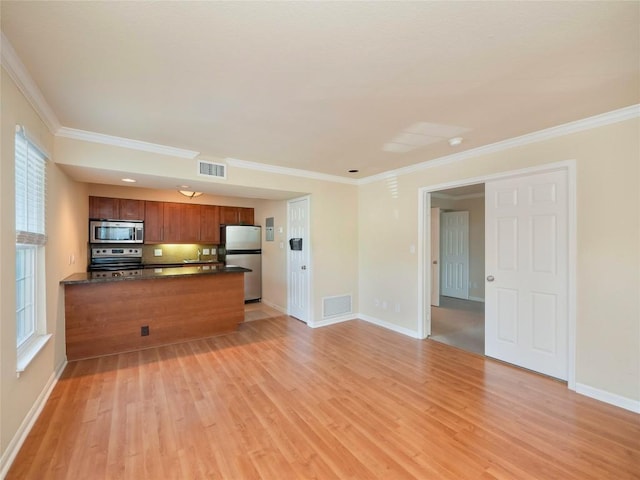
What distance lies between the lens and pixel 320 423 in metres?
2.19

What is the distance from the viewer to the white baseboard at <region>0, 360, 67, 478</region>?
1.72 m

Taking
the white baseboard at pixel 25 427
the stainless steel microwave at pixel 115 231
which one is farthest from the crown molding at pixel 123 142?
the stainless steel microwave at pixel 115 231

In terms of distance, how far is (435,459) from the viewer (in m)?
1.83

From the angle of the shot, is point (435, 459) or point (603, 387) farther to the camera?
point (603, 387)

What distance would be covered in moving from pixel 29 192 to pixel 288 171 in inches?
109

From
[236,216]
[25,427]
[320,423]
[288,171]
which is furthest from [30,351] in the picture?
[236,216]

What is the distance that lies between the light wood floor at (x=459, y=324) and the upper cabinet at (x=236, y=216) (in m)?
4.32

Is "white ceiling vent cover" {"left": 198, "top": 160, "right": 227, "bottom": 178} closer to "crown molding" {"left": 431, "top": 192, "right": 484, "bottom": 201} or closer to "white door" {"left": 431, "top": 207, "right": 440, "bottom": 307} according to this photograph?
"white door" {"left": 431, "top": 207, "right": 440, "bottom": 307}

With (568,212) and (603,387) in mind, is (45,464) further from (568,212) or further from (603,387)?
(568,212)

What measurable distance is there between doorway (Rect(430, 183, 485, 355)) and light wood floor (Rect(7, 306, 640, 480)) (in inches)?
101

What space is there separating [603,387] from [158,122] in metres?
4.52

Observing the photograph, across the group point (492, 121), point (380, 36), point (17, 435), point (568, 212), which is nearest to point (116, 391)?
point (17, 435)

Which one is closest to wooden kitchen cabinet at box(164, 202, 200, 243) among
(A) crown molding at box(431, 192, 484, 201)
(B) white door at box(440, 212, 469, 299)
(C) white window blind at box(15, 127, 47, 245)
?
(C) white window blind at box(15, 127, 47, 245)

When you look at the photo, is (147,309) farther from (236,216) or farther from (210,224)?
(236,216)
